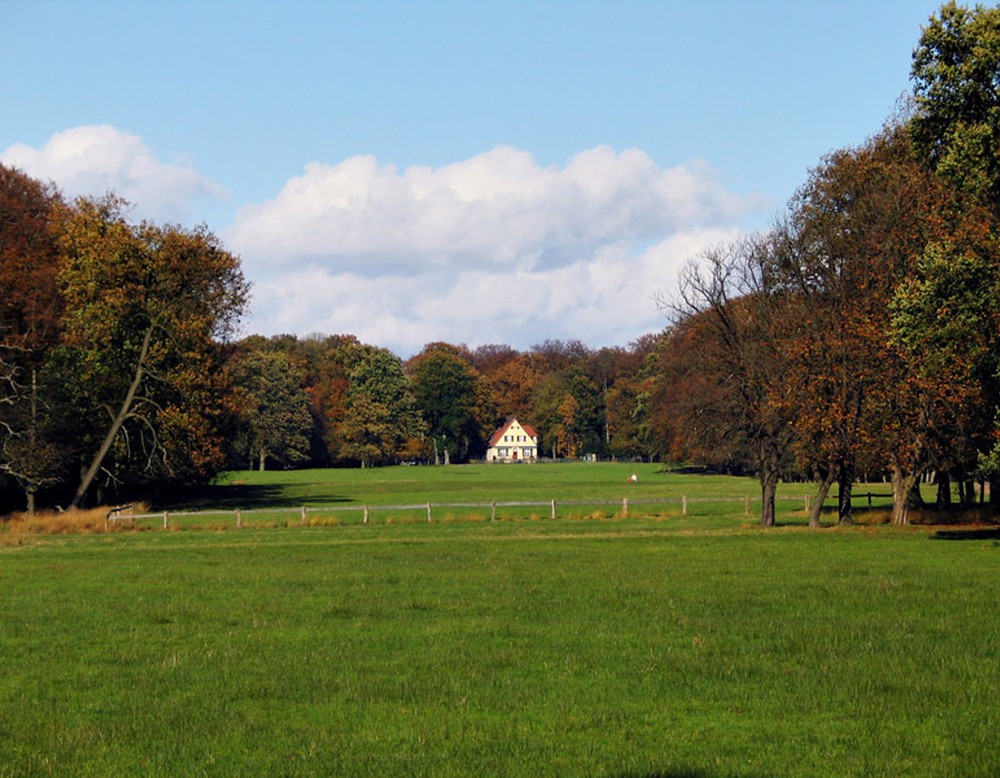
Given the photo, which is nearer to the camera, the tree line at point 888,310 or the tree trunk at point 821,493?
the tree line at point 888,310

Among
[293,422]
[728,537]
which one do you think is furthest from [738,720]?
[293,422]

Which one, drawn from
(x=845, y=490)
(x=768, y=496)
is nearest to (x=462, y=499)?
(x=768, y=496)

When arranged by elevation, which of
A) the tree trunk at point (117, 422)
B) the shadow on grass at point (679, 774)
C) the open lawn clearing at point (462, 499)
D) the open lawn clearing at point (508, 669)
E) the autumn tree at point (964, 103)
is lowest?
the shadow on grass at point (679, 774)

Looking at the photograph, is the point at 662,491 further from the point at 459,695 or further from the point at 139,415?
the point at 459,695

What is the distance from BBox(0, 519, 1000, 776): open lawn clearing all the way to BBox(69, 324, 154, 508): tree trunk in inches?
1210

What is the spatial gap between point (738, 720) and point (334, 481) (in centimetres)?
11510

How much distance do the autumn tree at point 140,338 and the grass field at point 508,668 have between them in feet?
99.5

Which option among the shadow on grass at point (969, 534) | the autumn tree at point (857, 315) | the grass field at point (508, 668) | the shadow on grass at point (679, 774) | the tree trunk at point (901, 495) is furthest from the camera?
the tree trunk at point (901, 495)

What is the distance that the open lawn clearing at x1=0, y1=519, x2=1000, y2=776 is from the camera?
458 inches

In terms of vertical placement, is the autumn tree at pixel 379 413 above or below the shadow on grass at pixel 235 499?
above

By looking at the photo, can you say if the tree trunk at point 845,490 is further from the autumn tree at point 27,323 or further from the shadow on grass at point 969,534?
the autumn tree at point 27,323

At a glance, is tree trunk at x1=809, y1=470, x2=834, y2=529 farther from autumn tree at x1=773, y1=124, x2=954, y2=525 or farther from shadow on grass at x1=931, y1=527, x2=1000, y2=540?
shadow on grass at x1=931, y1=527, x2=1000, y2=540

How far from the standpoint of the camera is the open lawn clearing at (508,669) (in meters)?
11.6

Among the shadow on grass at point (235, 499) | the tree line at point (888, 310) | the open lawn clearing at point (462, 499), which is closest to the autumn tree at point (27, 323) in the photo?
the open lawn clearing at point (462, 499)
